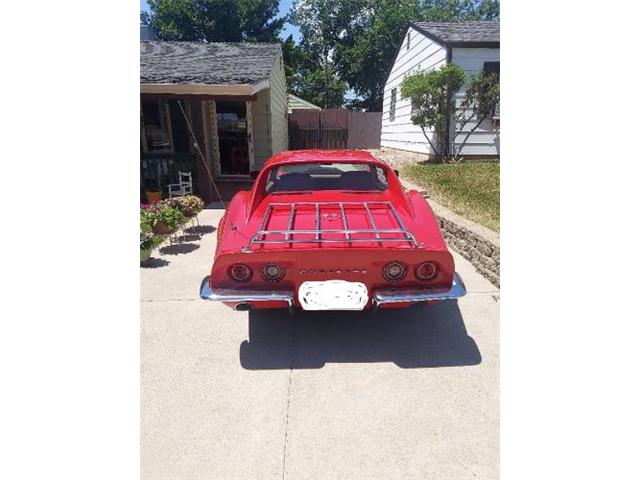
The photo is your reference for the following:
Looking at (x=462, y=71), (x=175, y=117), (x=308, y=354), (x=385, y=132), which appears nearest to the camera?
(x=308, y=354)

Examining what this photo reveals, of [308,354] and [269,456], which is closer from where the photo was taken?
[269,456]

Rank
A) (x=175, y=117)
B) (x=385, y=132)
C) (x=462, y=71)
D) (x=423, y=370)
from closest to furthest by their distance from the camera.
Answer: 1. (x=423, y=370)
2. (x=175, y=117)
3. (x=462, y=71)
4. (x=385, y=132)

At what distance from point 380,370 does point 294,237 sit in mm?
1186

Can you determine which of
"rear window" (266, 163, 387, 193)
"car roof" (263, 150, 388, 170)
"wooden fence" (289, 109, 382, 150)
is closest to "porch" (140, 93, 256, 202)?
"rear window" (266, 163, 387, 193)

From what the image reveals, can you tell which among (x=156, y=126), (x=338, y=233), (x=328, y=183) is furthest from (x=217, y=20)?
(x=338, y=233)

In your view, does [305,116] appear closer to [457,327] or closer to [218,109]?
[218,109]

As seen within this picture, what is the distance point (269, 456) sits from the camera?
202 centimetres

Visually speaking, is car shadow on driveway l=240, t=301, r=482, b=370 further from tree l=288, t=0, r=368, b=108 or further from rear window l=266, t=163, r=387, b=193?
tree l=288, t=0, r=368, b=108

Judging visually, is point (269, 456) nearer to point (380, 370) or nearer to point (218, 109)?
point (380, 370)

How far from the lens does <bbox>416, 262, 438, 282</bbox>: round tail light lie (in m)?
2.62

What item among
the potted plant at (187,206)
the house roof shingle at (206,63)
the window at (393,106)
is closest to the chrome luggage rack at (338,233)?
the potted plant at (187,206)

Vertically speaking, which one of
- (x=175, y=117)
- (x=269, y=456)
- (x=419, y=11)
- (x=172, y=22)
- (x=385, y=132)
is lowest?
(x=269, y=456)

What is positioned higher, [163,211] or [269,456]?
[163,211]

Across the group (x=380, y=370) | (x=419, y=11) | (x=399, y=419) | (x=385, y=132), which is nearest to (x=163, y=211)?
(x=380, y=370)
